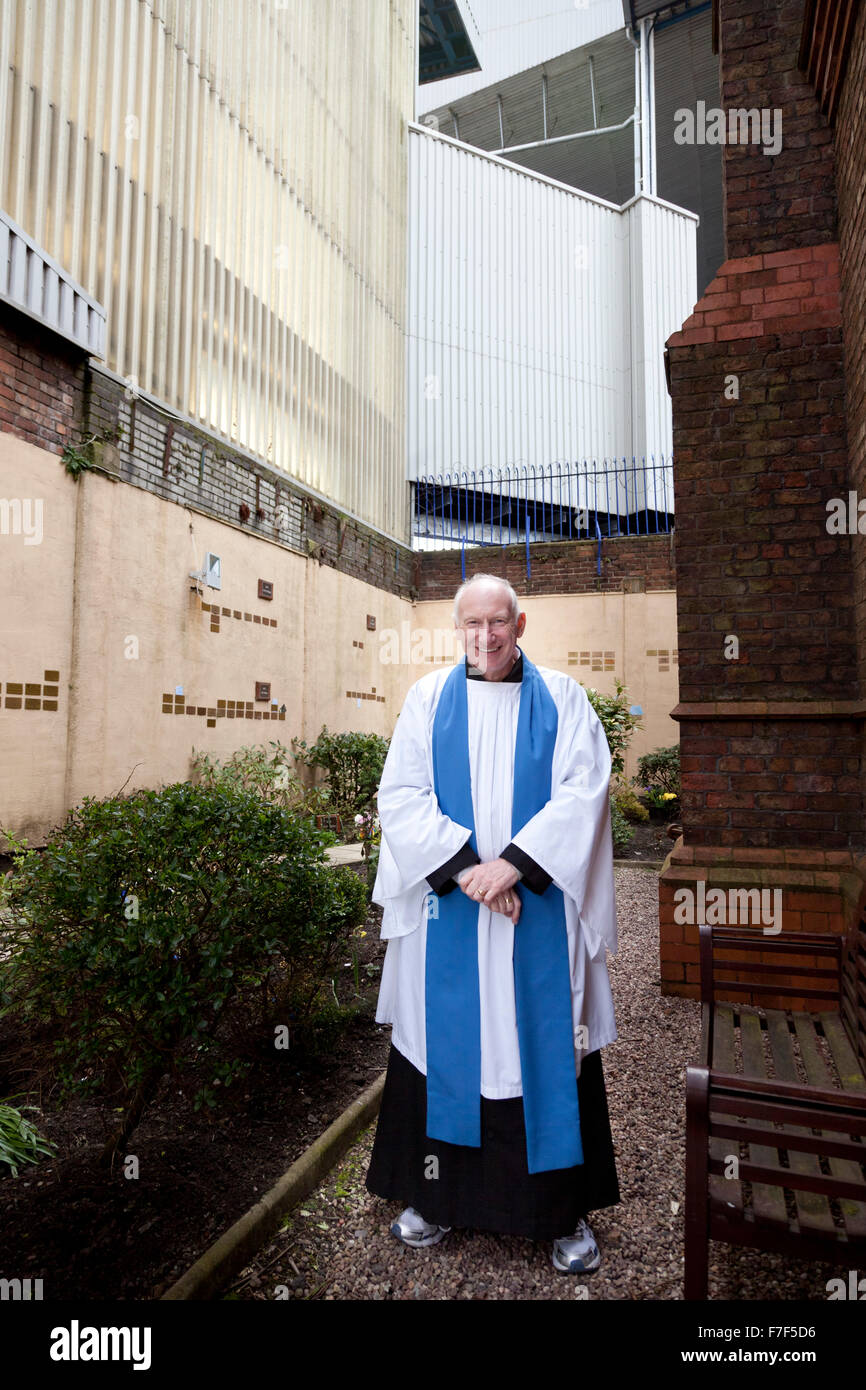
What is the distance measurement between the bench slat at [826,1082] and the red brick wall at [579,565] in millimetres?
10540

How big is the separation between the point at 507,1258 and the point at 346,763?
8574 mm

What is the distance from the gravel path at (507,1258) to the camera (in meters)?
2.20

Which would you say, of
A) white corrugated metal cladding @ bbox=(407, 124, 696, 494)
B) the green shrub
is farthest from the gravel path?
white corrugated metal cladding @ bbox=(407, 124, 696, 494)

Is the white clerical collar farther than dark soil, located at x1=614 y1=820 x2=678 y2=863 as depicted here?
No

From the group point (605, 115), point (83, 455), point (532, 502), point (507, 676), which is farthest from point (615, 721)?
point (605, 115)

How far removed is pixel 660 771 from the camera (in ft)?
39.2

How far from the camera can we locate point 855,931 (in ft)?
10.7

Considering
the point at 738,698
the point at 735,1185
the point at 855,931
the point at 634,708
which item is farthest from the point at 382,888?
the point at 634,708

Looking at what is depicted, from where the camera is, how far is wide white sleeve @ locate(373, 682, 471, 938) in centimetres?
247

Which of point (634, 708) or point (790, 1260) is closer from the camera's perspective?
point (790, 1260)

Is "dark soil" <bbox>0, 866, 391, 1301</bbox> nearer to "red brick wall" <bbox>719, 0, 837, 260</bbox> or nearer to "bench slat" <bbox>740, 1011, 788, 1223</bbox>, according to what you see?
"bench slat" <bbox>740, 1011, 788, 1223</bbox>

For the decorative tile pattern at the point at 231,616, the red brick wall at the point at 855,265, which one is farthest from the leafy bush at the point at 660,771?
the red brick wall at the point at 855,265
